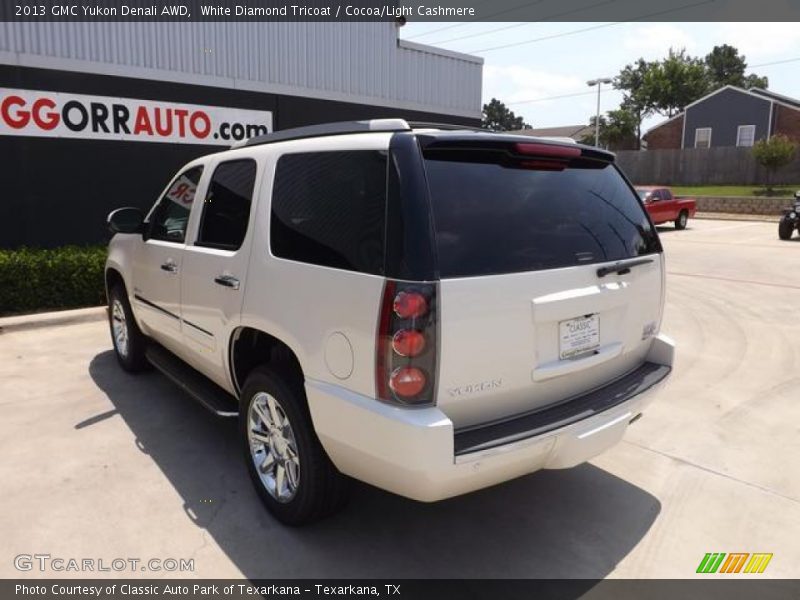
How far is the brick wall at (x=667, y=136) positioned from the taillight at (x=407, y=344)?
4653cm

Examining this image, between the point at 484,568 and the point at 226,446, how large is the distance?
2015 millimetres

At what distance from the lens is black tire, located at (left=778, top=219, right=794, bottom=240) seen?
1758 cm

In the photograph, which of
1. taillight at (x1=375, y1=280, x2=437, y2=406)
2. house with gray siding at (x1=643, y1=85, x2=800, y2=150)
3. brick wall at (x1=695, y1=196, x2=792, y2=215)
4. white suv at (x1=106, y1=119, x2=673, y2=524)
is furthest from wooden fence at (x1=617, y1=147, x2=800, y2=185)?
taillight at (x1=375, y1=280, x2=437, y2=406)

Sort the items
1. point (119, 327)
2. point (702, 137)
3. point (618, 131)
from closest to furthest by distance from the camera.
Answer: point (119, 327)
point (702, 137)
point (618, 131)

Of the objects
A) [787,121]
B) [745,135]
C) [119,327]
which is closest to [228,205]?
[119,327]

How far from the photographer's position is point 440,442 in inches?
92.4

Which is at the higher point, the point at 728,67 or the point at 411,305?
the point at 728,67

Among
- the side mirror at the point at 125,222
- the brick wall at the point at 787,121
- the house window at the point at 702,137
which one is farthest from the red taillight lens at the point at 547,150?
the house window at the point at 702,137

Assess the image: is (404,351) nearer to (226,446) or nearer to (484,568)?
(484,568)

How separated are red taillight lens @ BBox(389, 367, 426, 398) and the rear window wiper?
1.11 meters

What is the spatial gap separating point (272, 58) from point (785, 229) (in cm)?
1515

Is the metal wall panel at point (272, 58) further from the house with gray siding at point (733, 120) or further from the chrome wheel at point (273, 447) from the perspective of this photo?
the house with gray siding at point (733, 120)
